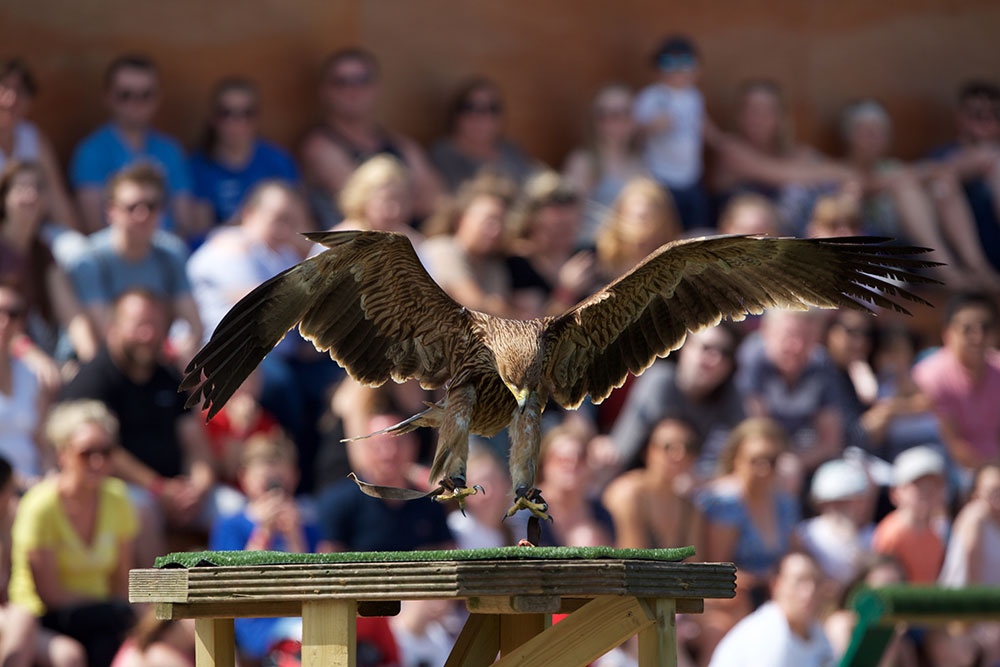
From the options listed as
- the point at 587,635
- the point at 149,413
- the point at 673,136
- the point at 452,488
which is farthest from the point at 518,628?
the point at 673,136

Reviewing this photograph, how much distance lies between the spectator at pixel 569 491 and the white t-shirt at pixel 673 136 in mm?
2934

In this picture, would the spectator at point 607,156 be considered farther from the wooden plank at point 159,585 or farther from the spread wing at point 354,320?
the wooden plank at point 159,585

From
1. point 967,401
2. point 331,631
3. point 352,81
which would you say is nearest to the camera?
point 331,631

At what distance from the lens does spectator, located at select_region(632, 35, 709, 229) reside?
9.73 meters

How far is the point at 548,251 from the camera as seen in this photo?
8.41 metres

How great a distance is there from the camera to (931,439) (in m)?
8.80

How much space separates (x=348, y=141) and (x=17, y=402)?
2821 mm

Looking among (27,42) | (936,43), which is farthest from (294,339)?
(936,43)

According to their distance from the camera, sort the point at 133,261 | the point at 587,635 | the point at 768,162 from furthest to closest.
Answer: the point at 768,162 < the point at 133,261 < the point at 587,635

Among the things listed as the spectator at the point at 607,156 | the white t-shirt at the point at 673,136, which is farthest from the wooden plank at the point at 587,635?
the white t-shirt at the point at 673,136

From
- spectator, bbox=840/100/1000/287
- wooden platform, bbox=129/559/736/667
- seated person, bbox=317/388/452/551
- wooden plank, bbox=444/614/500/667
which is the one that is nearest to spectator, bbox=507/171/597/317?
seated person, bbox=317/388/452/551

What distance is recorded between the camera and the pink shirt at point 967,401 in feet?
30.1

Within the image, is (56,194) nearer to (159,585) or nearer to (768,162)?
(159,585)

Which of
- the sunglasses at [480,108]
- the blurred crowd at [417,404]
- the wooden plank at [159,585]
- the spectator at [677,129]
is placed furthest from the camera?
the spectator at [677,129]
